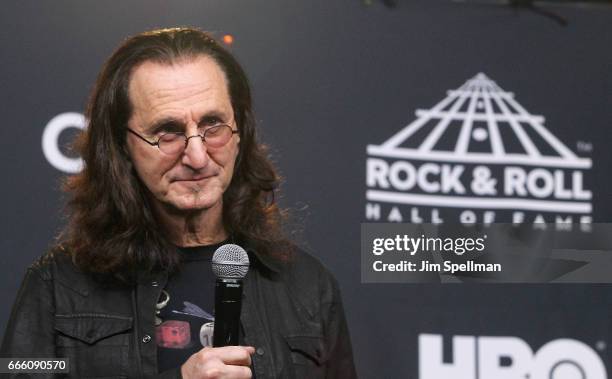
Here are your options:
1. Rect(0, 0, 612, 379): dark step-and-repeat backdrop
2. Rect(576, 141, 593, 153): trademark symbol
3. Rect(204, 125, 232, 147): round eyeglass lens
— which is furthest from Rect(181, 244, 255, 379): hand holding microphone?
Rect(576, 141, 593, 153): trademark symbol

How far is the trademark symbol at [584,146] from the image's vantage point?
2650 mm

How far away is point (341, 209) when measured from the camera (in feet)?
8.52

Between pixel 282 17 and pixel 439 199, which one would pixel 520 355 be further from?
pixel 282 17

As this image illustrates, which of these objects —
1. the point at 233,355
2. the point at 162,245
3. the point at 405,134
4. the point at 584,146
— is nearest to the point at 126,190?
the point at 162,245

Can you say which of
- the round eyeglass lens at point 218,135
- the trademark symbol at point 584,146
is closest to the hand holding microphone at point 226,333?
the round eyeglass lens at point 218,135

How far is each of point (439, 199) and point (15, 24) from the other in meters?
1.25

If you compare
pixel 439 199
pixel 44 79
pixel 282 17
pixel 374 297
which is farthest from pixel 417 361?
pixel 44 79

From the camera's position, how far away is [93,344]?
67.4 inches

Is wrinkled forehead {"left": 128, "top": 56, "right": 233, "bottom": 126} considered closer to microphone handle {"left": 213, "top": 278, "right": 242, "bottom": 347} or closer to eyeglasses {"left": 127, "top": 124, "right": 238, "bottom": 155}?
eyeglasses {"left": 127, "top": 124, "right": 238, "bottom": 155}

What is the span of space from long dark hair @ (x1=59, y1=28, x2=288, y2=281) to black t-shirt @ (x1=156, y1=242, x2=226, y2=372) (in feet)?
0.12

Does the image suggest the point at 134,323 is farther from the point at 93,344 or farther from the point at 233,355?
the point at 233,355

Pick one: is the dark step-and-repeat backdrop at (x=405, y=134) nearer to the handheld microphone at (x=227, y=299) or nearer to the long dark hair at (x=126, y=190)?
the long dark hair at (x=126, y=190)

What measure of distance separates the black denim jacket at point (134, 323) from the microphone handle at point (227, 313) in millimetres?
179

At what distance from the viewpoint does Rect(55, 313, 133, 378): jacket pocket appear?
1.70 meters
